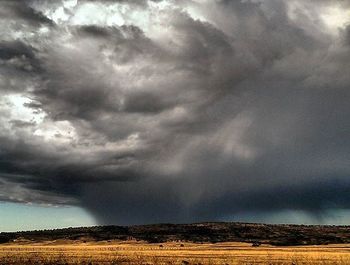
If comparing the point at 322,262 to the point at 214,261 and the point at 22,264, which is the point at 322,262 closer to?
the point at 214,261

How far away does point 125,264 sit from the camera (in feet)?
A: 218

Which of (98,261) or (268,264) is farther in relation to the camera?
(98,261)

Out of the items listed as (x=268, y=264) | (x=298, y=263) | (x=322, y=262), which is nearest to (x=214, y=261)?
(x=268, y=264)

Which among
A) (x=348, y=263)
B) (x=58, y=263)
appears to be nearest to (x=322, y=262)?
(x=348, y=263)

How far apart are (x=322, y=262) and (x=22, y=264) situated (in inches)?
1862

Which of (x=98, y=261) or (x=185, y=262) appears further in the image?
(x=98, y=261)

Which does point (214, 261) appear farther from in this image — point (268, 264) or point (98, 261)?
point (98, 261)

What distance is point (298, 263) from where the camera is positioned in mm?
69000

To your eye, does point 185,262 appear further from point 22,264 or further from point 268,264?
point 22,264

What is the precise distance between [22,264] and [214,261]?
29.6 meters

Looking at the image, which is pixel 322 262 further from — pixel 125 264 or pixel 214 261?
pixel 125 264

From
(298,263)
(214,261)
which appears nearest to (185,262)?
(214,261)

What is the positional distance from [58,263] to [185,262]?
20.4 m

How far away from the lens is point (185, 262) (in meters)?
66.1
